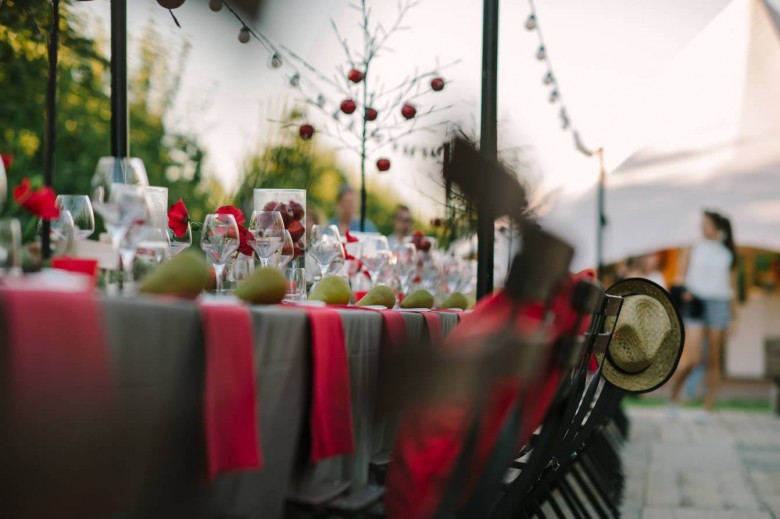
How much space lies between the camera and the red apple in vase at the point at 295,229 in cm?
277

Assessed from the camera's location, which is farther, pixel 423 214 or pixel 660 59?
pixel 660 59

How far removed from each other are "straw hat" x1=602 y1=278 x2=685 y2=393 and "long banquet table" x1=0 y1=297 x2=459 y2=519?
1.14 m

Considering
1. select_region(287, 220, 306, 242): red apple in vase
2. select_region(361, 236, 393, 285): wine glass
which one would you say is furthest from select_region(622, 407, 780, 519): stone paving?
select_region(287, 220, 306, 242): red apple in vase

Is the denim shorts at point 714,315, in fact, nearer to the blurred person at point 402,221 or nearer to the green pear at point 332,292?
the blurred person at point 402,221

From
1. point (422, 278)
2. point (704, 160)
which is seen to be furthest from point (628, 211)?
point (422, 278)

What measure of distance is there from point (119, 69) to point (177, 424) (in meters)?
1.29

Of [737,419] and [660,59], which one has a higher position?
[660,59]

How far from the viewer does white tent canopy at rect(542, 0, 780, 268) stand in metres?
8.55

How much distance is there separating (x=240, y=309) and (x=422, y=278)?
2.31 metres

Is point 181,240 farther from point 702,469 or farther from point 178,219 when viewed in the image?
point 702,469

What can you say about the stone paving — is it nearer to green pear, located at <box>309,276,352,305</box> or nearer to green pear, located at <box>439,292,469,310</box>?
green pear, located at <box>439,292,469,310</box>

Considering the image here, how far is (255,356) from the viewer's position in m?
1.56

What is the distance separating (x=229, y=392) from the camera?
57.0 inches

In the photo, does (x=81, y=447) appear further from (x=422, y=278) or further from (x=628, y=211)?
(x=628, y=211)
